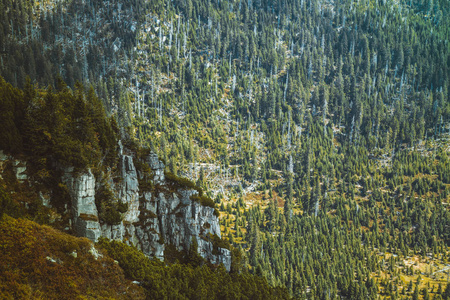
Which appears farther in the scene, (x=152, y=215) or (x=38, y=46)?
(x=38, y=46)

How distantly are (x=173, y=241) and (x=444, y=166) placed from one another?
188 m

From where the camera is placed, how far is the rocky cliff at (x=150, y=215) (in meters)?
49.1

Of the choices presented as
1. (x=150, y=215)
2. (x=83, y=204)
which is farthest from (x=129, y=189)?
(x=83, y=204)

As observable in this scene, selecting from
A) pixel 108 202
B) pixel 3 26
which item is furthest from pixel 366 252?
pixel 3 26

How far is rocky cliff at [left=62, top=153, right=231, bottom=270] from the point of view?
4912cm

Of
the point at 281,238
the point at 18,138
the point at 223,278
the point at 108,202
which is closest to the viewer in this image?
the point at 18,138

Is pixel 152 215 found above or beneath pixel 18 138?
beneath

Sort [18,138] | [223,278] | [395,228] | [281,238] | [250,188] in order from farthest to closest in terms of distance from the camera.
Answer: [250,188] < [395,228] < [281,238] < [223,278] < [18,138]

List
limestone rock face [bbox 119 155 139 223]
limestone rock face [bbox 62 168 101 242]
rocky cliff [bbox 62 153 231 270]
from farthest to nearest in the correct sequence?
limestone rock face [bbox 119 155 139 223] → rocky cliff [bbox 62 153 231 270] → limestone rock face [bbox 62 168 101 242]

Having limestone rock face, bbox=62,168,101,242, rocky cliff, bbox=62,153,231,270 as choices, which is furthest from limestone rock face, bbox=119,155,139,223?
limestone rock face, bbox=62,168,101,242

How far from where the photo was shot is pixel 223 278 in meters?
62.2

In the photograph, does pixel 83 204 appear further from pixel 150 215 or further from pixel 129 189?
pixel 150 215

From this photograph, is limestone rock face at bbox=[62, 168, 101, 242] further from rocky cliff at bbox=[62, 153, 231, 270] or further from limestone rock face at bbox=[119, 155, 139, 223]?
limestone rock face at bbox=[119, 155, 139, 223]

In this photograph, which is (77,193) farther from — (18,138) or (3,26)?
(3,26)
